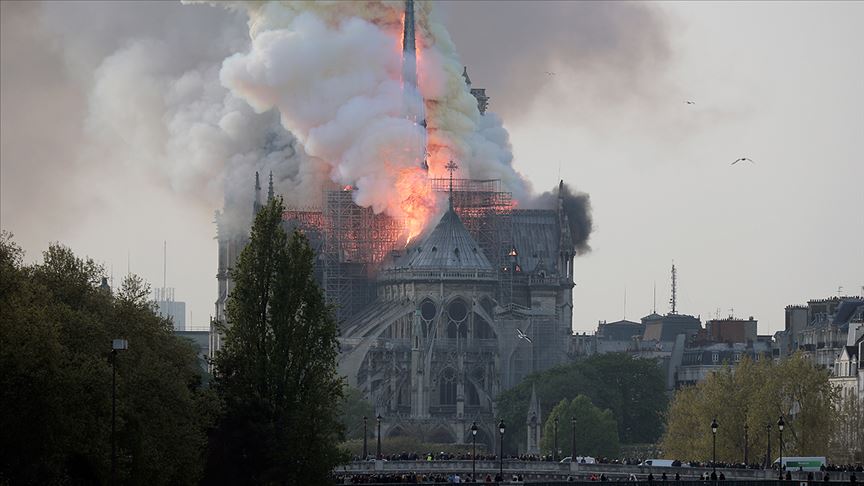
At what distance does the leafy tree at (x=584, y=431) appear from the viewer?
18038cm

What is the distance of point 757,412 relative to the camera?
156375mm

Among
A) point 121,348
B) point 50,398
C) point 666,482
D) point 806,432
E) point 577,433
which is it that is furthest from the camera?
point 577,433

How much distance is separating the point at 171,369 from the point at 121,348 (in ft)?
32.3

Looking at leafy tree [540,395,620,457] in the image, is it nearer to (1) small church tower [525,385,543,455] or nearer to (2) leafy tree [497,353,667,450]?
(1) small church tower [525,385,543,455]

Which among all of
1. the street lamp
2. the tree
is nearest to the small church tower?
the tree

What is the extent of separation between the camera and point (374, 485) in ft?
389

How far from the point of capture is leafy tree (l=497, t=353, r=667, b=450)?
195 m

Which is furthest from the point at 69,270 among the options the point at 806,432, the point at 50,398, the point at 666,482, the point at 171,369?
the point at 806,432

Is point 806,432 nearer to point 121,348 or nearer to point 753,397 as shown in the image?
point 753,397

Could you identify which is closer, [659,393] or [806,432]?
[806,432]

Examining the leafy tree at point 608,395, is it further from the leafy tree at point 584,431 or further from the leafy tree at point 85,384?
the leafy tree at point 85,384

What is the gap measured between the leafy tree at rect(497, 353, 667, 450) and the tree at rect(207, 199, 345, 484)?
3537 inches

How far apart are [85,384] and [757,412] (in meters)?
70.7

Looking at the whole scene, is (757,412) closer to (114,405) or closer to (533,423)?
(533,423)
